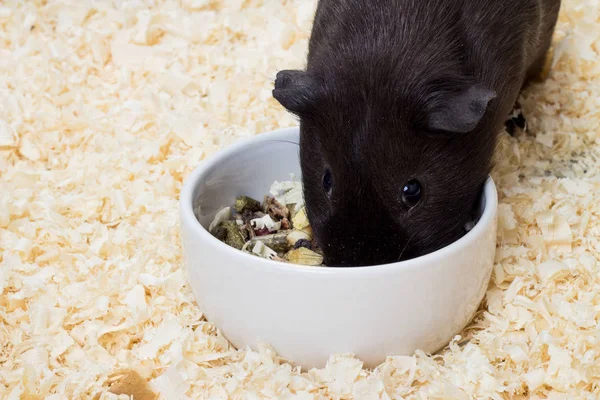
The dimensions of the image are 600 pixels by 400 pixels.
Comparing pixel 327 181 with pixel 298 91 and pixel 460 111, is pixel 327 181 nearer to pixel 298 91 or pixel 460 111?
pixel 298 91

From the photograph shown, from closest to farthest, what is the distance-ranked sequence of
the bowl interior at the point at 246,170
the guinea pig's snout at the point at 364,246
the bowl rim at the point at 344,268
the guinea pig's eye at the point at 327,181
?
the bowl rim at the point at 344,268 → the guinea pig's snout at the point at 364,246 → the guinea pig's eye at the point at 327,181 → the bowl interior at the point at 246,170

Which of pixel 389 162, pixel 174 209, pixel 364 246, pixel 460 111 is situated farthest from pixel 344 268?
pixel 174 209

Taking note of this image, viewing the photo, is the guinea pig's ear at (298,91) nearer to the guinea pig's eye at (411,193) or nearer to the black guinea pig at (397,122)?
the black guinea pig at (397,122)

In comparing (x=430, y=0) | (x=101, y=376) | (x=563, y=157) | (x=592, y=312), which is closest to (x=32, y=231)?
(x=101, y=376)

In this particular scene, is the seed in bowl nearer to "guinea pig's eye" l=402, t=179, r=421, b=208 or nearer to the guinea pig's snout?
the guinea pig's snout

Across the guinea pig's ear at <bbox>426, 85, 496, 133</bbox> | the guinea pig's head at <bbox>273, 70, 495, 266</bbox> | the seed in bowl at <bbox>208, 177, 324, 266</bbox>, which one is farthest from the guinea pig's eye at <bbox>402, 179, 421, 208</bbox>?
the seed in bowl at <bbox>208, 177, 324, 266</bbox>

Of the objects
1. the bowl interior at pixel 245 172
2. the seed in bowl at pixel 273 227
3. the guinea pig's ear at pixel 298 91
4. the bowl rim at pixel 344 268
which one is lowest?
the seed in bowl at pixel 273 227

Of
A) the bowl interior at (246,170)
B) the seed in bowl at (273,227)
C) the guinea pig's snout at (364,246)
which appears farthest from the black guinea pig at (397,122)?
the bowl interior at (246,170)

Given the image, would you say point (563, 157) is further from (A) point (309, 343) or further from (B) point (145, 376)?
(B) point (145, 376)
